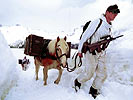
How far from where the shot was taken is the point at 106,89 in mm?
4098

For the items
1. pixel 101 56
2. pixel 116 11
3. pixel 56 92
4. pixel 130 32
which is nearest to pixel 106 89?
pixel 101 56

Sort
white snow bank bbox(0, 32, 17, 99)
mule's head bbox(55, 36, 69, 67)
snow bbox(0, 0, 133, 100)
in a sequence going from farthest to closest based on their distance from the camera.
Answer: mule's head bbox(55, 36, 69, 67) < snow bbox(0, 0, 133, 100) < white snow bank bbox(0, 32, 17, 99)

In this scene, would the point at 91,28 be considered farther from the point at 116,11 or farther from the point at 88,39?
the point at 116,11

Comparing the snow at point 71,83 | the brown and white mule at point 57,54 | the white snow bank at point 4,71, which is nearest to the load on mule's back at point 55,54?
the brown and white mule at point 57,54

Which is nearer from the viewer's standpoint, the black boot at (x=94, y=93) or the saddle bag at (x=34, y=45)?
the black boot at (x=94, y=93)

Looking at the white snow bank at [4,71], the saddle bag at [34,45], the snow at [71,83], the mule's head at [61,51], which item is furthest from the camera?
the saddle bag at [34,45]

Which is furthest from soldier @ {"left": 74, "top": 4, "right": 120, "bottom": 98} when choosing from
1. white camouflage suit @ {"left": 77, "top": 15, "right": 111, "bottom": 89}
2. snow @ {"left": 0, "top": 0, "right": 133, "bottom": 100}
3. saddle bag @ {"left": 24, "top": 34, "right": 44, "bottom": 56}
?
saddle bag @ {"left": 24, "top": 34, "right": 44, "bottom": 56}

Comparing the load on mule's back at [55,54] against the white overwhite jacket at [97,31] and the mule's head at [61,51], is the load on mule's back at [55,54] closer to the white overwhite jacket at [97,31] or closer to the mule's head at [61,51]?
the mule's head at [61,51]

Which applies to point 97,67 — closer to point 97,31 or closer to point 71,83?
point 97,31

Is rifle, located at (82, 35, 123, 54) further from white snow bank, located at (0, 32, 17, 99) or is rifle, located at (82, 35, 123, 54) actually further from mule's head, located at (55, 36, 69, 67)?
white snow bank, located at (0, 32, 17, 99)

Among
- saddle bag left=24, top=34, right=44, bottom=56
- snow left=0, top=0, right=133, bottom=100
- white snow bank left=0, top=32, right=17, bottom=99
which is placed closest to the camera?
white snow bank left=0, top=32, right=17, bottom=99

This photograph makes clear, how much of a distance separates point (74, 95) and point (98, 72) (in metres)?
0.71

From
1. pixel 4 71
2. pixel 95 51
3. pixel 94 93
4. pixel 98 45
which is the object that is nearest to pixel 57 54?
pixel 95 51

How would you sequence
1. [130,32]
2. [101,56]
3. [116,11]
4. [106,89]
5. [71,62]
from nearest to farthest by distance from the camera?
[116,11] < [101,56] < [106,89] < [130,32] < [71,62]
